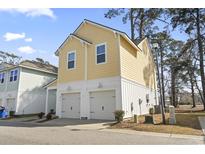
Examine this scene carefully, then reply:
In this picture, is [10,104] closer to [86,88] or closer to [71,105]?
[71,105]

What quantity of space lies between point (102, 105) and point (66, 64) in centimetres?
542

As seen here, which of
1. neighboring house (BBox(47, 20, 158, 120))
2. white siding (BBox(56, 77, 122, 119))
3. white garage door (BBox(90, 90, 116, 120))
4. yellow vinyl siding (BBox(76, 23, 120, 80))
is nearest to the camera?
white siding (BBox(56, 77, 122, 119))

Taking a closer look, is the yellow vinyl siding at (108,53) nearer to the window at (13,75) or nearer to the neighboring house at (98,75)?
the neighboring house at (98,75)

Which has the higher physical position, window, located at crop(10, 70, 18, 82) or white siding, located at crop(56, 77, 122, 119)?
window, located at crop(10, 70, 18, 82)

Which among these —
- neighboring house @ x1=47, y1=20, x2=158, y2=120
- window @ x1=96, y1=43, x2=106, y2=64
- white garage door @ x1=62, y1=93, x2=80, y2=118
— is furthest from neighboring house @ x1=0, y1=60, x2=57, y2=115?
window @ x1=96, y1=43, x2=106, y2=64

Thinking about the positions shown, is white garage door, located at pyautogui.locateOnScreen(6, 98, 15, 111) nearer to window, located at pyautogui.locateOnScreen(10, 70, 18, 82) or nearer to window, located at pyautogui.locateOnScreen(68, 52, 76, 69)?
window, located at pyautogui.locateOnScreen(10, 70, 18, 82)

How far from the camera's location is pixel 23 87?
21.7m

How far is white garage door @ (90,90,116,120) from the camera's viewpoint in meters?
13.7

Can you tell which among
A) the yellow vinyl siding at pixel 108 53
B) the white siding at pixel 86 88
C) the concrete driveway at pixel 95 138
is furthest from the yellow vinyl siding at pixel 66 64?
the concrete driveway at pixel 95 138

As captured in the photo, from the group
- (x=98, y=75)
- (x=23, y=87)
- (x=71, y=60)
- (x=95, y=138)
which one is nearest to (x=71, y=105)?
(x=98, y=75)

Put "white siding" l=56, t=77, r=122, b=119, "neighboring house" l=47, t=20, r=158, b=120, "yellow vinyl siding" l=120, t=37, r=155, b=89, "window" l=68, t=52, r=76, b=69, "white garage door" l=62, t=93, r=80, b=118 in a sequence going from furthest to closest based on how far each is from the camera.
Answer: "window" l=68, t=52, r=76, b=69
"white garage door" l=62, t=93, r=80, b=118
"yellow vinyl siding" l=120, t=37, r=155, b=89
"neighboring house" l=47, t=20, r=158, b=120
"white siding" l=56, t=77, r=122, b=119

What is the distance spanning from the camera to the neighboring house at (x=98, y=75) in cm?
1379
